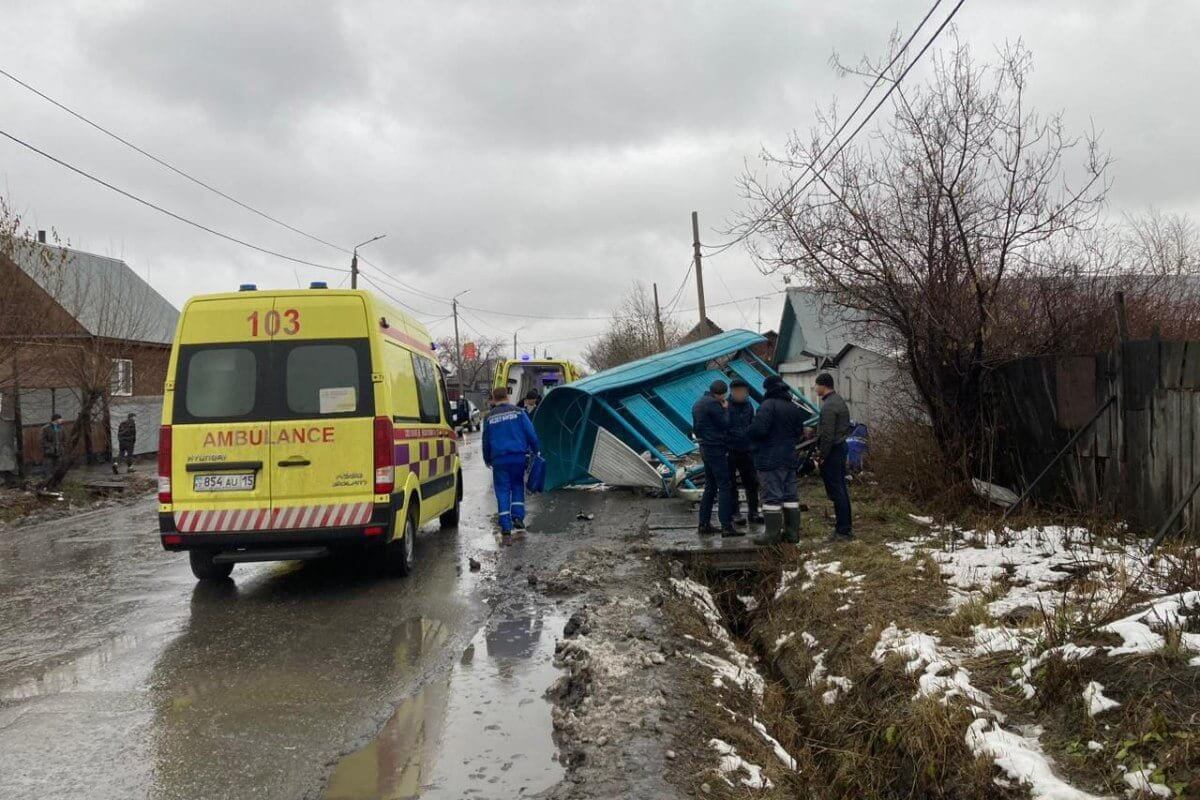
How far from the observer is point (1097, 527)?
6.84 meters

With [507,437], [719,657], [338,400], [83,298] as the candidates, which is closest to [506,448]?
[507,437]

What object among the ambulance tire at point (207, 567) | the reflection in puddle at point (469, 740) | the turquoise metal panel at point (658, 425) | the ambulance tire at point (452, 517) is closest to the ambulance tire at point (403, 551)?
the ambulance tire at point (207, 567)

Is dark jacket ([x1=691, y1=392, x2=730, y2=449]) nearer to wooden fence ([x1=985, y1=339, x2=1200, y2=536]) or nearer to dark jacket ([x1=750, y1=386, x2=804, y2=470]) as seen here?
dark jacket ([x1=750, y1=386, x2=804, y2=470])

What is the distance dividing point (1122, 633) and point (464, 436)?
31681 mm

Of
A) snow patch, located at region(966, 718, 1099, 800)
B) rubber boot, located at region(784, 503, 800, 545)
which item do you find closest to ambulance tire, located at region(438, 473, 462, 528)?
rubber boot, located at region(784, 503, 800, 545)

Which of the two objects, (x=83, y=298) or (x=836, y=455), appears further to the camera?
(x=83, y=298)

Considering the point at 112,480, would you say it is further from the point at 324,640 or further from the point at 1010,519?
the point at 1010,519

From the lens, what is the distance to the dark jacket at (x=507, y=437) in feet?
30.9

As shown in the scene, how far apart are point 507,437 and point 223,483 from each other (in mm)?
3322

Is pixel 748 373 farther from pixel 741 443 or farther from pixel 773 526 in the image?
pixel 773 526

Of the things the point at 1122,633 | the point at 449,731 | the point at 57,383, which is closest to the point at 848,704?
the point at 1122,633

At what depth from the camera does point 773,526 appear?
827 centimetres

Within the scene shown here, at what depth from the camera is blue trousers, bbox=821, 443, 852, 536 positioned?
823 centimetres

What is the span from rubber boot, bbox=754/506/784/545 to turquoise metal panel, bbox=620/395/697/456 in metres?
4.89
